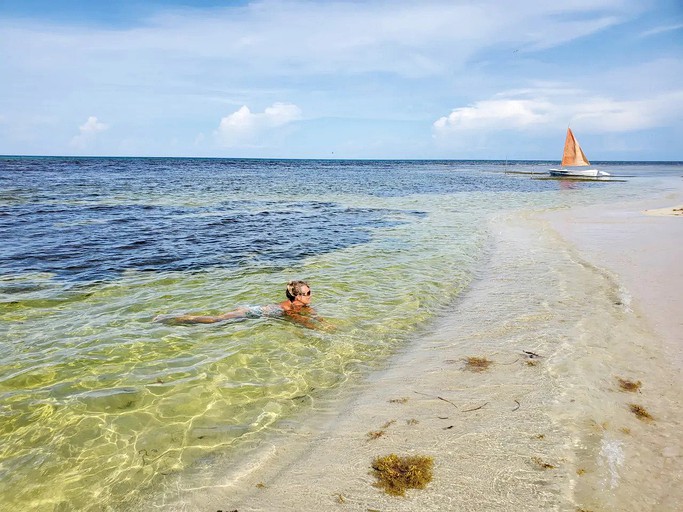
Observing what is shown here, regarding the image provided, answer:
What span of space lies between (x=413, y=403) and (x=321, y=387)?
1509 mm

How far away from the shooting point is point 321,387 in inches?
263

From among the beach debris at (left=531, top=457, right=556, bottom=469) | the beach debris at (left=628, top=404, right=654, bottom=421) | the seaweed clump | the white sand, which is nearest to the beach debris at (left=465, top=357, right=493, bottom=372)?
the beach debris at (left=628, top=404, right=654, bottom=421)

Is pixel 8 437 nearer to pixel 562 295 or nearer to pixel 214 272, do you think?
pixel 214 272

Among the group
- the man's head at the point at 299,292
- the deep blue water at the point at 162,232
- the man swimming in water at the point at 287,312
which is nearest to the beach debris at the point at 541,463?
the man swimming in water at the point at 287,312

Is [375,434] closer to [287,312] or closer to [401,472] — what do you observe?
[401,472]

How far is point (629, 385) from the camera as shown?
20.0ft

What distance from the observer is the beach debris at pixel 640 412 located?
17.3ft

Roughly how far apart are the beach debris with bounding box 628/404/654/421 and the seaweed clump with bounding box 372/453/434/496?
111 inches

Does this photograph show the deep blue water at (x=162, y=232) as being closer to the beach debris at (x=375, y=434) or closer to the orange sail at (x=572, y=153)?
the beach debris at (x=375, y=434)

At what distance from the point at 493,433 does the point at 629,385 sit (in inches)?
98.7

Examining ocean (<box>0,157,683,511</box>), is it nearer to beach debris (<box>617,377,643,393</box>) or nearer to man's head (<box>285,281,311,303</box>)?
man's head (<box>285,281,311,303</box>)

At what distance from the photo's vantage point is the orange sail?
64875mm

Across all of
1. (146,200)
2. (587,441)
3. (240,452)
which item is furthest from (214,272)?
(146,200)

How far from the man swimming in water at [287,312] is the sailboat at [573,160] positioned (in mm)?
66089
